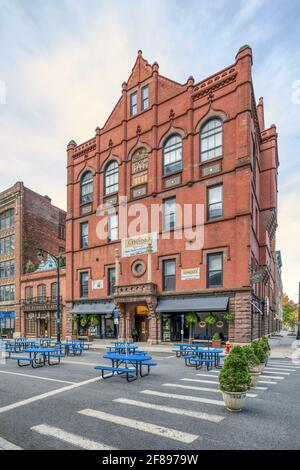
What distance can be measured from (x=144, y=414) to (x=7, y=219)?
42.6 m

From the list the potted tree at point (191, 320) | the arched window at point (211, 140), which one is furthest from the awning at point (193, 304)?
the arched window at point (211, 140)

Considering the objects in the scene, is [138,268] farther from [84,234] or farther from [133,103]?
[133,103]

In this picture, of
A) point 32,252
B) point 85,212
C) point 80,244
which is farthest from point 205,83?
point 32,252

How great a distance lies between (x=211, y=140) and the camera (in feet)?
86.8

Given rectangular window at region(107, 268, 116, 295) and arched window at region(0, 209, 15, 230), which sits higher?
arched window at region(0, 209, 15, 230)

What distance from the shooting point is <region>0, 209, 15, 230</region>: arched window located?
44.2 metres

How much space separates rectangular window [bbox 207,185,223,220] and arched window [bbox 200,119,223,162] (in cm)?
271

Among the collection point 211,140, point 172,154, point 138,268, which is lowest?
point 138,268

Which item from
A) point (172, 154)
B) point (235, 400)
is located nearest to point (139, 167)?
point (172, 154)

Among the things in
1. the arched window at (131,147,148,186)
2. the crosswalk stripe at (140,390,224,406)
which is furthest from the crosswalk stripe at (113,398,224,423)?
the arched window at (131,147,148,186)

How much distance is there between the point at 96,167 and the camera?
1331 inches

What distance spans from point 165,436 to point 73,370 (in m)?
9.31

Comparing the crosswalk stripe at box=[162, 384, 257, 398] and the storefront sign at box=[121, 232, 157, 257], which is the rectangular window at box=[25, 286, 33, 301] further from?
the crosswalk stripe at box=[162, 384, 257, 398]

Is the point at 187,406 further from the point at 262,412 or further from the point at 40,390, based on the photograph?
the point at 40,390
